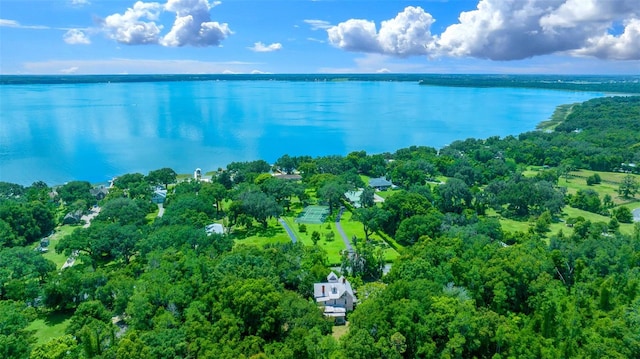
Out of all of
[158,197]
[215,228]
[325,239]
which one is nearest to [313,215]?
[325,239]

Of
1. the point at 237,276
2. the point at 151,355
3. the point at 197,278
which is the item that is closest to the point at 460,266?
the point at 237,276

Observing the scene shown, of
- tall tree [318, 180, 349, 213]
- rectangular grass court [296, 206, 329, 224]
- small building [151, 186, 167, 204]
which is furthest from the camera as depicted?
small building [151, 186, 167, 204]

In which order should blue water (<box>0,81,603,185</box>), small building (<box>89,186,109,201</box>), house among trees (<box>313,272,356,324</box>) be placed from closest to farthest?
house among trees (<box>313,272,356,324</box>), small building (<box>89,186,109,201</box>), blue water (<box>0,81,603,185</box>)

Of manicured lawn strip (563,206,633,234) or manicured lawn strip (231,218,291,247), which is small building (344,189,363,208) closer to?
manicured lawn strip (231,218,291,247)

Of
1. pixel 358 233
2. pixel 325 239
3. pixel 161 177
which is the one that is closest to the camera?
pixel 325 239

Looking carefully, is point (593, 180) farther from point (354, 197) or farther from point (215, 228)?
point (215, 228)

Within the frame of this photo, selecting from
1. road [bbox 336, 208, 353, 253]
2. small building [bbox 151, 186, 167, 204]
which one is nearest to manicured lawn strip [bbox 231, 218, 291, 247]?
road [bbox 336, 208, 353, 253]

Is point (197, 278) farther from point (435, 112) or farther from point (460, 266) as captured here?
point (435, 112)
